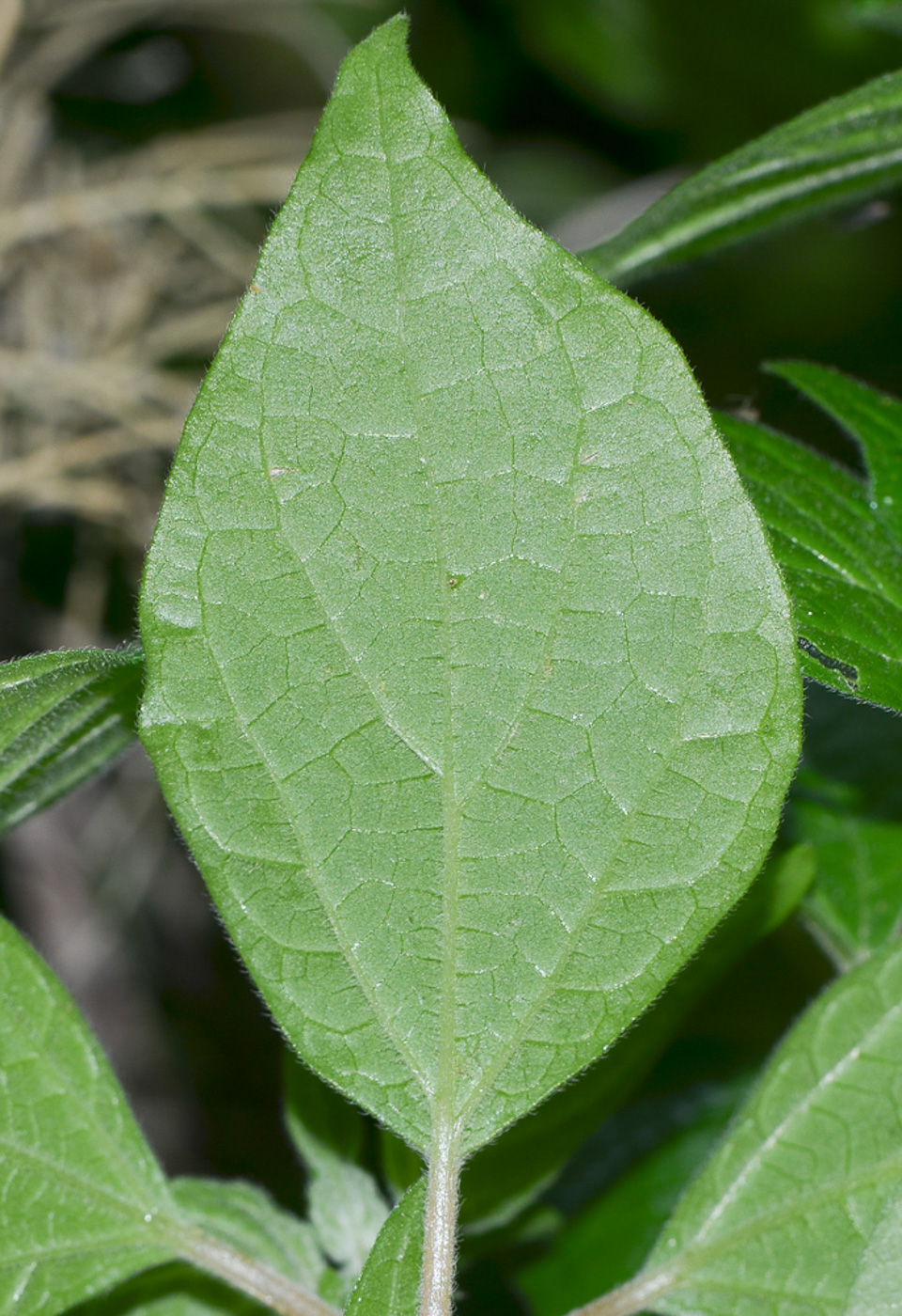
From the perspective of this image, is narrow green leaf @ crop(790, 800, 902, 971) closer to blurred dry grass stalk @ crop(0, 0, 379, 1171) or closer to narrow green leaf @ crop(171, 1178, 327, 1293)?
narrow green leaf @ crop(171, 1178, 327, 1293)

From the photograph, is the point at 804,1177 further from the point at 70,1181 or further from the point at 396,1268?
the point at 70,1181

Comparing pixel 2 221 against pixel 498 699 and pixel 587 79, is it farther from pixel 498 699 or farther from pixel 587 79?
pixel 498 699

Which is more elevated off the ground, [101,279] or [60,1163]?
[101,279]

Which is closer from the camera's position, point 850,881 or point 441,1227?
point 441,1227

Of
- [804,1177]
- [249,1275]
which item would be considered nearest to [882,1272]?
[804,1177]

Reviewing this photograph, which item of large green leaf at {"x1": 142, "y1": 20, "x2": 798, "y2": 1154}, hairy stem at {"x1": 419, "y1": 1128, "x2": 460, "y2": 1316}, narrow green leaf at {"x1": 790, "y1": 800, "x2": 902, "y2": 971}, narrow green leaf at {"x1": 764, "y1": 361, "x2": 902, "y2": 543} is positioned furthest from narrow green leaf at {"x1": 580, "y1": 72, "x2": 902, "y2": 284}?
hairy stem at {"x1": 419, "y1": 1128, "x2": 460, "y2": 1316}

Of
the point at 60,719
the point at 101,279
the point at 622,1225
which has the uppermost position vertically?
the point at 101,279

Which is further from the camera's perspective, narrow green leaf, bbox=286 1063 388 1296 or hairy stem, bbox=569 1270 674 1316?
narrow green leaf, bbox=286 1063 388 1296
